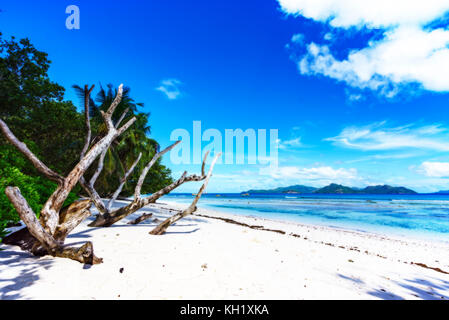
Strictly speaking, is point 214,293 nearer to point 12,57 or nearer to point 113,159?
point 113,159

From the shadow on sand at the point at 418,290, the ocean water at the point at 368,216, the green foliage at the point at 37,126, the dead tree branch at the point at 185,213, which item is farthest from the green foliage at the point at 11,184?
the ocean water at the point at 368,216

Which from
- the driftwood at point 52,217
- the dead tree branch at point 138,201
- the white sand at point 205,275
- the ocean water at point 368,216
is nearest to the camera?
the white sand at point 205,275

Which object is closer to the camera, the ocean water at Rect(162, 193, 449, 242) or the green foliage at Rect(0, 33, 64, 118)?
the green foliage at Rect(0, 33, 64, 118)

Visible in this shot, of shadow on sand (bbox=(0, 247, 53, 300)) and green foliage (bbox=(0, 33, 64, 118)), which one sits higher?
green foliage (bbox=(0, 33, 64, 118))

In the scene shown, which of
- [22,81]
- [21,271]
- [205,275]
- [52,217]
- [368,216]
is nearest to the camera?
[21,271]

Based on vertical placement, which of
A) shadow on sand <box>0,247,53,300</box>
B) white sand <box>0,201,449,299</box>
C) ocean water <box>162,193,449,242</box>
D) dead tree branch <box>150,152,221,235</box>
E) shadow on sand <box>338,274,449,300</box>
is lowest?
ocean water <box>162,193,449,242</box>

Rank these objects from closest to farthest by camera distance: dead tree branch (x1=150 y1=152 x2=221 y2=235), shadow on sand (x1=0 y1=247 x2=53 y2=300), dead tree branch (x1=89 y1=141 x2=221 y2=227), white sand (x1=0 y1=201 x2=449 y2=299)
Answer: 1. shadow on sand (x1=0 y1=247 x2=53 y2=300)
2. white sand (x1=0 y1=201 x2=449 y2=299)
3. dead tree branch (x1=150 y1=152 x2=221 y2=235)
4. dead tree branch (x1=89 y1=141 x2=221 y2=227)

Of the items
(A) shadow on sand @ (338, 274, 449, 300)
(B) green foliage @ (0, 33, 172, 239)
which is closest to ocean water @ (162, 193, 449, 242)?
(A) shadow on sand @ (338, 274, 449, 300)

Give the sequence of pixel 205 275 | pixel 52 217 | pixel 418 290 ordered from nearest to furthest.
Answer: pixel 205 275 → pixel 418 290 → pixel 52 217

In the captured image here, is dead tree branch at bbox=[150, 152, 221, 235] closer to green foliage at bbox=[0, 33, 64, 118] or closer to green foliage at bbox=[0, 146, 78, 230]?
green foliage at bbox=[0, 146, 78, 230]

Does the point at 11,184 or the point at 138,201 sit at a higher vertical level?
the point at 11,184

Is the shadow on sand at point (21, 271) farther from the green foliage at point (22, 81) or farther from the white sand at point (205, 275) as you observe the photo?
the green foliage at point (22, 81)

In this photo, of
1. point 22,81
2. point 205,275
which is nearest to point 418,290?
point 205,275

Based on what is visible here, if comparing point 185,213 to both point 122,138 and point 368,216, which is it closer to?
point 122,138
